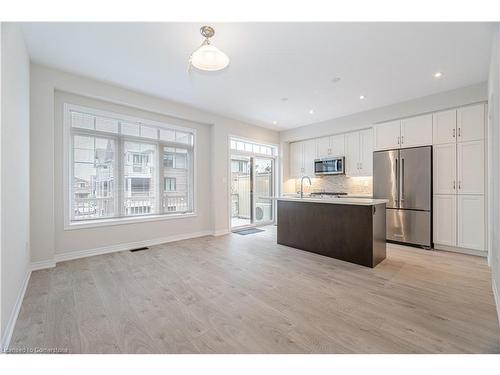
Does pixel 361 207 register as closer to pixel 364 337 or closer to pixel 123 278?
pixel 364 337

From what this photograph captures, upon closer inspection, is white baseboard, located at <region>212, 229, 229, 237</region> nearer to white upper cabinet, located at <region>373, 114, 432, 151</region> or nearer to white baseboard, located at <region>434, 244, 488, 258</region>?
white upper cabinet, located at <region>373, 114, 432, 151</region>

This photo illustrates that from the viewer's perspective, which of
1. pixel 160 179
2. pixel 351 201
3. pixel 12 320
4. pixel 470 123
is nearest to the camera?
pixel 12 320

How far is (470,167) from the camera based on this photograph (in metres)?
3.72

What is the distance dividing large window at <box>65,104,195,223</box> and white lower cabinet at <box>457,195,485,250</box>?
16.4ft

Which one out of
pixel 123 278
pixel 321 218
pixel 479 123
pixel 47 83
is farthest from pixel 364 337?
pixel 47 83

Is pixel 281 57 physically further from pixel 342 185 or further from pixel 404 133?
pixel 342 185

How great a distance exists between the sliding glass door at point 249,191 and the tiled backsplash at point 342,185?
1325mm

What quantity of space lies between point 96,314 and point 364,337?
7.26ft

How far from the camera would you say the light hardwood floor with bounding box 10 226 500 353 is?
5.32 ft

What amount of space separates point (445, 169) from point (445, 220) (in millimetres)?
887

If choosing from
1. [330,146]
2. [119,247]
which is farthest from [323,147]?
[119,247]

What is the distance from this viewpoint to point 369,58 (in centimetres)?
288

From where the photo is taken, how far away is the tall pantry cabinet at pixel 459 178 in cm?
363

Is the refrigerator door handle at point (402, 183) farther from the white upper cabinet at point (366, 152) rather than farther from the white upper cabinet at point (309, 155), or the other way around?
the white upper cabinet at point (309, 155)
